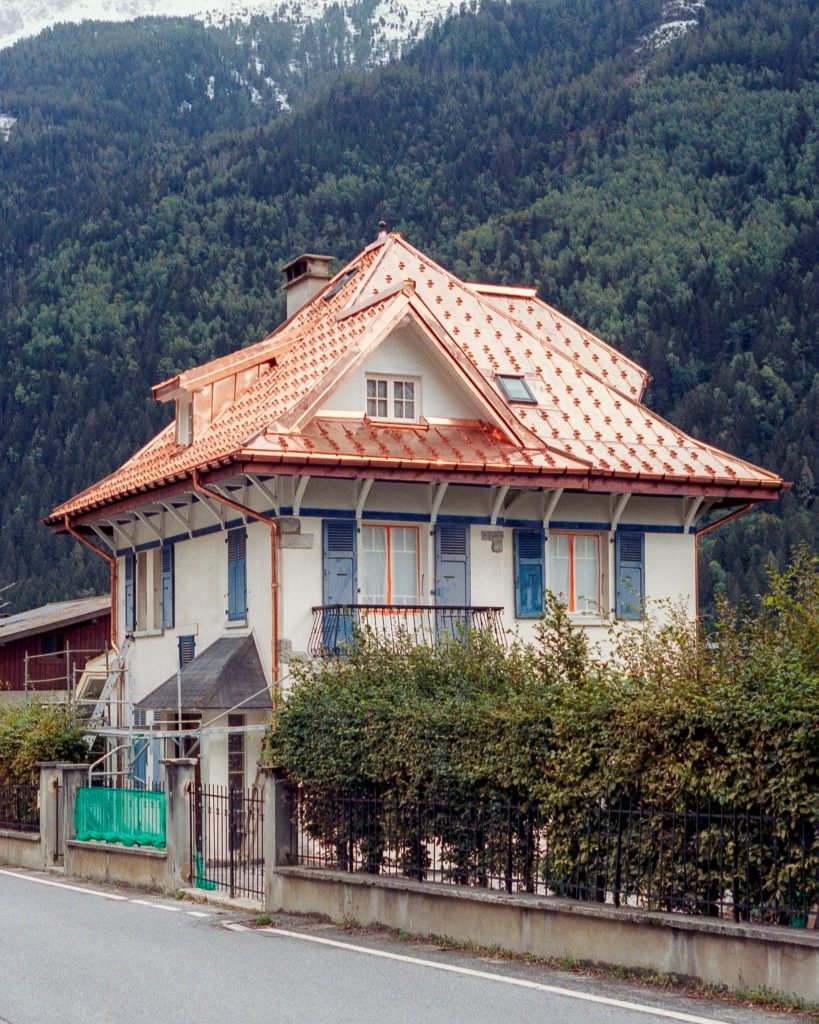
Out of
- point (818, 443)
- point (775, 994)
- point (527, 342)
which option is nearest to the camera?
point (775, 994)

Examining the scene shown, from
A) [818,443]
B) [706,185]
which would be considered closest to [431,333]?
[818,443]

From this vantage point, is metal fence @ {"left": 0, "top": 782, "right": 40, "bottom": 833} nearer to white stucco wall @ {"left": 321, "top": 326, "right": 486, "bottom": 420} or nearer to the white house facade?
the white house facade

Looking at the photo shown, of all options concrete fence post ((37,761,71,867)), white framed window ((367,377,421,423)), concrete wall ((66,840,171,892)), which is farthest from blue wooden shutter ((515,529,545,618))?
Answer: concrete wall ((66,840,171,892))

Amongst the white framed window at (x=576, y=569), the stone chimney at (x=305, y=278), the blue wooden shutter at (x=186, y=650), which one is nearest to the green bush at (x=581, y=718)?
the white framed window at (x=576, y=569)

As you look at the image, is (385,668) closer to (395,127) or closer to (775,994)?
(775,994)

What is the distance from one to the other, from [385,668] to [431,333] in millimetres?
10644

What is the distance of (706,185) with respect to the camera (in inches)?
5704

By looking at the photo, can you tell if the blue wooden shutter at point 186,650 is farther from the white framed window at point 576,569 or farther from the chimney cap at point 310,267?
the chimney cap at point 310,267

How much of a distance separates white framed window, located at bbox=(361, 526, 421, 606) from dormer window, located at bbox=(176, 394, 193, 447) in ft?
17.6

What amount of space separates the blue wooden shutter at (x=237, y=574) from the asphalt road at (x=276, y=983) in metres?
11.1

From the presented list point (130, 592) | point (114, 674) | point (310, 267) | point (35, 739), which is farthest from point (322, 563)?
point (310, 267)

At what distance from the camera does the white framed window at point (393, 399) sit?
28734mm

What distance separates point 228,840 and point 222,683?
6.82m

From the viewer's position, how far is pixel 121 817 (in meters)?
24.0
